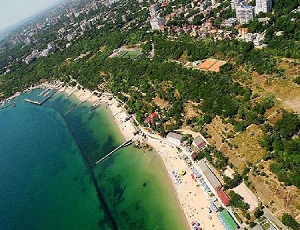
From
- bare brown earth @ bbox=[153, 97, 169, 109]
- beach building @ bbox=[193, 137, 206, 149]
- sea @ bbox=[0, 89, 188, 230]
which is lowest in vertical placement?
sea @ bbox=[0, 89, 188, 230]

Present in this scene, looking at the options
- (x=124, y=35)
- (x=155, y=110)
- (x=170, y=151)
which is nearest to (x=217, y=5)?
Answer: (x=124, y=35)

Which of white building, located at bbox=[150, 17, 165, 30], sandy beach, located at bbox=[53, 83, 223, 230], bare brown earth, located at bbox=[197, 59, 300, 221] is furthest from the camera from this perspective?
white building, located at bbox=[150, 17, 165, 30]

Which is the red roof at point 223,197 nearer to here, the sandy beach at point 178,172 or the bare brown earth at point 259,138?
the sandy beach at point 178,172

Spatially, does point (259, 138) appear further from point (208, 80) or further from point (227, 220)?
point (208, 80)

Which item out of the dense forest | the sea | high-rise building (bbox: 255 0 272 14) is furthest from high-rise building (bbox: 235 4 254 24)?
the sea

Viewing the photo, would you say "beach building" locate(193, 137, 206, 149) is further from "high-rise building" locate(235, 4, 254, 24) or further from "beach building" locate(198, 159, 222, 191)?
"high-rise building" locate(235, 4, 254, 24)

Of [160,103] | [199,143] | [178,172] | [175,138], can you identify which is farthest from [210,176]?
[160,103]

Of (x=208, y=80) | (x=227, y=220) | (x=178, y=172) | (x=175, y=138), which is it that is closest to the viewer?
(x=227, y=220)
